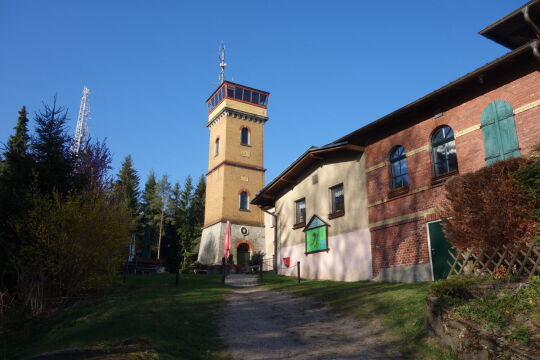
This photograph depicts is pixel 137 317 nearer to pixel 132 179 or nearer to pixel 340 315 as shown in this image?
pixel 340 315

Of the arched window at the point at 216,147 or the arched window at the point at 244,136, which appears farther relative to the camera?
the arched window at the point at 216,147

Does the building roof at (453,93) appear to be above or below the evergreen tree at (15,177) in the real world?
above

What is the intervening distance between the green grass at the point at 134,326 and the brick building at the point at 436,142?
6.80m

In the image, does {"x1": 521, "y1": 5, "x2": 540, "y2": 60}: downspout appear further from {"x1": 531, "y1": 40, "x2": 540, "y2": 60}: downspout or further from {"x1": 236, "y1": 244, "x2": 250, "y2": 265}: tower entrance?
{"x1": 236, "y1": 244, "x2": 250, "y2": 265}: tower entrance

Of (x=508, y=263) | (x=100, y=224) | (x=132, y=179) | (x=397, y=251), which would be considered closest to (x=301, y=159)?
(x=397, y=251)

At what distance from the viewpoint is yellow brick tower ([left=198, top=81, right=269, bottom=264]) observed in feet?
109

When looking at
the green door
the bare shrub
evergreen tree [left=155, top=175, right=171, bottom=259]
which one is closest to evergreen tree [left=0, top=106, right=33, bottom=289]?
the bare shrub

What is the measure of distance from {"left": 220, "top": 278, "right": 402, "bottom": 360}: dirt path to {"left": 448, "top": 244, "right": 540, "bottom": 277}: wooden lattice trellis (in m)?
2.89

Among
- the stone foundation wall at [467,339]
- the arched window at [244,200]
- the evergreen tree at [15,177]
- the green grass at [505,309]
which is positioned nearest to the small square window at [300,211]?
the arched window at [244,200]

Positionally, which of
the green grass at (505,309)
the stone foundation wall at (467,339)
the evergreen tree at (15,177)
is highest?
the evergreen tree at (15,177)

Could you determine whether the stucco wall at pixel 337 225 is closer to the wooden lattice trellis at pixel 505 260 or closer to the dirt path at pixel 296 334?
the dirt path at pixel 296 334

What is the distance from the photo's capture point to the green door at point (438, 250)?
504 inches

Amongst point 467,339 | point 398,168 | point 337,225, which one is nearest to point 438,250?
point 398,168

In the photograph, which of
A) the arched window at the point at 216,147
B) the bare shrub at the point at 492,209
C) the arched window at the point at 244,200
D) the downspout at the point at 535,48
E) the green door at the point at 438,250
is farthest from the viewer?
the arched window at the point at 216,147
